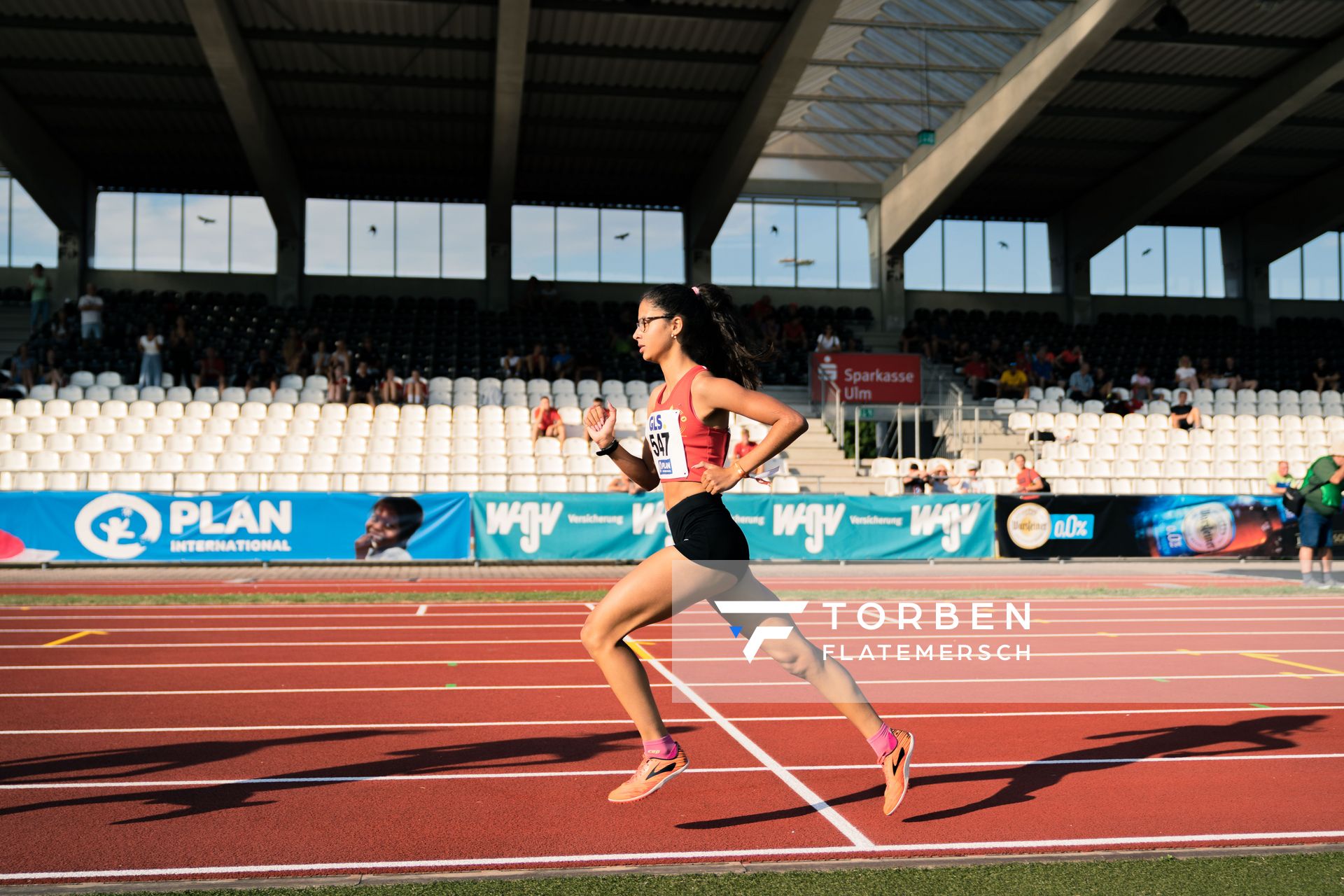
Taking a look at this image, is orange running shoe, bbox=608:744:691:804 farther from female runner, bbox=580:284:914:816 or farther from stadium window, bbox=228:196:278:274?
stadium window, bbox=228:196:278:274

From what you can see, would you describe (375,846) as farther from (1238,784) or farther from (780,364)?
→ (780,364)

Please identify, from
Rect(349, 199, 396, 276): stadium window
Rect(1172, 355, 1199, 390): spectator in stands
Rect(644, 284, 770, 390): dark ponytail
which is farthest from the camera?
Rect(349, 199, 396, 276): stadium window

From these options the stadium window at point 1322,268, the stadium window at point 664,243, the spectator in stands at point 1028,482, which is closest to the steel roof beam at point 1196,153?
the stadium window at point 1322,268

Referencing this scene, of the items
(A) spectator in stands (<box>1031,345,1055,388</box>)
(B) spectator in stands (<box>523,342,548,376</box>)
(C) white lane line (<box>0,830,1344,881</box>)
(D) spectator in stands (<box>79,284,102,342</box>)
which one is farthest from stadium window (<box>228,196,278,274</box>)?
(C) white lane line (<box>0,830,1344,881</box>)

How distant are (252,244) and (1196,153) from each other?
2834 centimetres

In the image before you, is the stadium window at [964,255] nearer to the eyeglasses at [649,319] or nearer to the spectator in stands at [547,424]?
the spectator in stands at [547,424]

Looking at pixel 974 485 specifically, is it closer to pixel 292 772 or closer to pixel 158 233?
pixel 292 772

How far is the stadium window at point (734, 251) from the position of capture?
38.1 m

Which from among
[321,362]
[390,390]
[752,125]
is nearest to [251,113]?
[321,362]

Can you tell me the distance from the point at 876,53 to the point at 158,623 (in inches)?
968

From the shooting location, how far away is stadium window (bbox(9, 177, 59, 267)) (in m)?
35.5

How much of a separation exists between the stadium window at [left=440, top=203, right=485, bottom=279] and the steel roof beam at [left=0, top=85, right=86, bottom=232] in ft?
35.5

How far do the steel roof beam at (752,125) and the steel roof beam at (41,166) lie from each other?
18377 millimetres

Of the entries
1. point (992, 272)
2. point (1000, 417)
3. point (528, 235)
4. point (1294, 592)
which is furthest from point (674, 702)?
point (992, 272)
